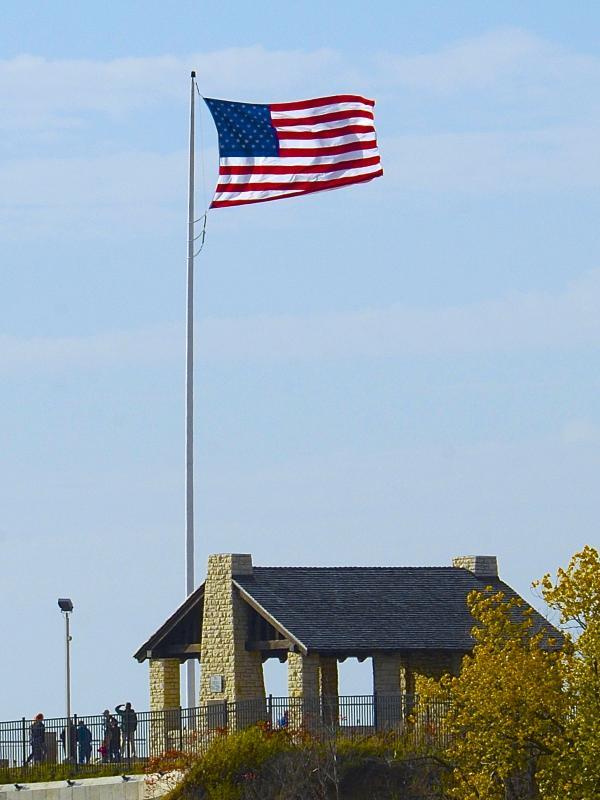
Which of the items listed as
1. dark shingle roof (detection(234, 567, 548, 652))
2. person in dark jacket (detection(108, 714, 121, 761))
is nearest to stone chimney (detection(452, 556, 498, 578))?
dark shingle roof (detection(234, 567, 548, 652))

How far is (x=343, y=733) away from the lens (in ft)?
152

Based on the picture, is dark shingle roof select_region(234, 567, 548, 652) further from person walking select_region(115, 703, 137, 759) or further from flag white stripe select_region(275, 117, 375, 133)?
flag white stripe select_region(275, 117, 375, 133)

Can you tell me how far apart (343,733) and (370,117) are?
1504cm

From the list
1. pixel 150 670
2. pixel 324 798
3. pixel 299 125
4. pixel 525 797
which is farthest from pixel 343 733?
pixel 299 125

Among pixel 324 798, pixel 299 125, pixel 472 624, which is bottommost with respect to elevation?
pixel 324 798

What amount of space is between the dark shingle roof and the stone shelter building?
3 cm

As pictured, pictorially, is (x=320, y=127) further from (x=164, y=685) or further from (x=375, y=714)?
(x=164, y=685)

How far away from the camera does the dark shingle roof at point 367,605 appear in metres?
49.8

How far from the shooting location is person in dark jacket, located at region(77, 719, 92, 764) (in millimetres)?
51875

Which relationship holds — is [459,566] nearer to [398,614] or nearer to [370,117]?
[398,614]

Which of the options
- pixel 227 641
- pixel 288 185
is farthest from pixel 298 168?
pixel 227 641

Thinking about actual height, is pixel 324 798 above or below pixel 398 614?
below

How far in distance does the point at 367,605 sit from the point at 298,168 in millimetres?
11010

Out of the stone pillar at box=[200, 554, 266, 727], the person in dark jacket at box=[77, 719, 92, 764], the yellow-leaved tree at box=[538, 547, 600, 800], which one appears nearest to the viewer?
the yellow-leaved tree at box=[538, 547, 600, 800]
